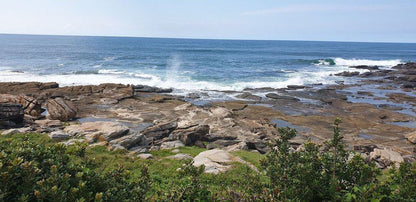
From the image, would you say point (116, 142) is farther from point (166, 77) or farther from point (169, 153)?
point (166, 77)

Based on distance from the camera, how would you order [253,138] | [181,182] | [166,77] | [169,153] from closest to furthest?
[181,182], [169,153], [253,138], [166,77]

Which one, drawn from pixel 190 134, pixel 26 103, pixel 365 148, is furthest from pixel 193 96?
pixel 365 148

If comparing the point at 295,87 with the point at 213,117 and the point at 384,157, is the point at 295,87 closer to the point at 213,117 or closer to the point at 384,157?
the point at 213,117

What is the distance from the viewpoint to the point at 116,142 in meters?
17.7

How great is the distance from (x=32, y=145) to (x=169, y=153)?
12355mm

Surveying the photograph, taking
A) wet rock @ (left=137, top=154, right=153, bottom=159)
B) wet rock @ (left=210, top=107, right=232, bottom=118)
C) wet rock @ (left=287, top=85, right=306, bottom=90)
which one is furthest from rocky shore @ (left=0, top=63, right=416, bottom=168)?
wet rock @ (left=137, top=154, right=153, bottom=159)

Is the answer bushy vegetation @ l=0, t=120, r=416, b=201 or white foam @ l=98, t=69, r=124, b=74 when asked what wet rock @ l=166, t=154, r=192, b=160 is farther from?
white foam @ l=98, t=69, r=124, b=74

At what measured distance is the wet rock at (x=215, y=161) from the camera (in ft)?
44.0

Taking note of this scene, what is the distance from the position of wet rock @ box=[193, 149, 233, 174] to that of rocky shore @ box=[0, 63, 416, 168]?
2855mm

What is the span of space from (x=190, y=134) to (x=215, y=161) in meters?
6.11

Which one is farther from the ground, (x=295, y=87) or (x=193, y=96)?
(x=295, y=87)

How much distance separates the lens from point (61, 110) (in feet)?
84.8

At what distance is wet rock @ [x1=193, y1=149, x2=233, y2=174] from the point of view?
527 inches

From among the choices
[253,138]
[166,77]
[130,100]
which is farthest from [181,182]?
[166,77]
